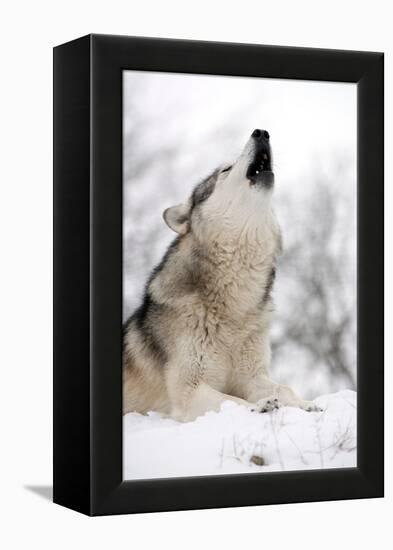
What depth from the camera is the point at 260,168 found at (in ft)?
24.6

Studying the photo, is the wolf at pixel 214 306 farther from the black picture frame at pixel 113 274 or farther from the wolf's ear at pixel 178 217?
the black picture frame at pixel 113 274

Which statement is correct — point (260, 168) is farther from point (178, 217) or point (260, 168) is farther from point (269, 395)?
point (269, 395)

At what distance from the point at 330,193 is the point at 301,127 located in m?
0.41

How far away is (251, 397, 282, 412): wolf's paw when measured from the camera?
7430mm

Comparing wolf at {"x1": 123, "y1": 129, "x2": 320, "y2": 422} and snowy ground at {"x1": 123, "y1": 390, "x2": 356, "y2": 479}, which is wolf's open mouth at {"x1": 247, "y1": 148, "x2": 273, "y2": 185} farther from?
snowy ground at {"x1": 123, "y1": 390, "x2": 356, "y2": 479}

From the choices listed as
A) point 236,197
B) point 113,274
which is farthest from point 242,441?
point 236,197

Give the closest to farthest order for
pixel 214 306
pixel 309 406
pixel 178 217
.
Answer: pixel 178 217 → pixel 214 306 → pixel 309 406

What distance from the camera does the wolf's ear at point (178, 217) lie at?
7.29 m

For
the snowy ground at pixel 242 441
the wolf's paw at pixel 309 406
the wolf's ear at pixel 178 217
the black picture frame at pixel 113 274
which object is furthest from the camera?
the wolf's paw at pixel 309 406

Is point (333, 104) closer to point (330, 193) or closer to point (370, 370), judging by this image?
point (330, 193)

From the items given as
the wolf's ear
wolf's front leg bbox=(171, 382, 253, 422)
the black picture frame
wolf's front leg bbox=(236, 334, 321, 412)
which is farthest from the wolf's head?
wolf's front leg bbox=(171, 382, 253, 422)

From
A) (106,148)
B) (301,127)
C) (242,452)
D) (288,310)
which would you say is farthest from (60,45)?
(242,452)

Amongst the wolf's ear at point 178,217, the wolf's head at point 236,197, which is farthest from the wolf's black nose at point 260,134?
the wolf's ear at point 178,217

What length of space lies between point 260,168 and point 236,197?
0.70 feet
